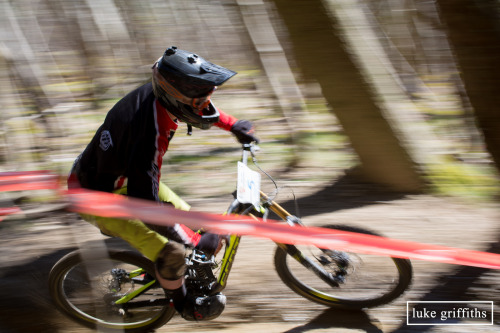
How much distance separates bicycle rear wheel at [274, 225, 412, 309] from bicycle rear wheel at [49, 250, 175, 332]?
910mm

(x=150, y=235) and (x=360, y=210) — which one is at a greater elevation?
(x=150, y=235)

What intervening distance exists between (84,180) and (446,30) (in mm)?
3158

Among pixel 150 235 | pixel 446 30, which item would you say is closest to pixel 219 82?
pixel 150 235

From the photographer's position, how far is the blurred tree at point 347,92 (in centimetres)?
427

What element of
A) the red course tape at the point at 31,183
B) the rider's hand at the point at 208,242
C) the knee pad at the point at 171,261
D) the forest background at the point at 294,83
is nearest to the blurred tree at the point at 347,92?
the forest background at the point at 294,83

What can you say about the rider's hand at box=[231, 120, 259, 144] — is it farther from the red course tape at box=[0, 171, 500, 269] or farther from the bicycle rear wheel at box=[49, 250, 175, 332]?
the bicycle rear wheel at box=[49, 250, 175, 332]

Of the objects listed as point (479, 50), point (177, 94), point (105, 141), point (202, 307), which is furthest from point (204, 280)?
point (479, 50)

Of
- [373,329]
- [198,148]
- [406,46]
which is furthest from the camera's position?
[406,46]

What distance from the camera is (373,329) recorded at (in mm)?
3213

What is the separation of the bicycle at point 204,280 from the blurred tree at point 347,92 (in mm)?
1644

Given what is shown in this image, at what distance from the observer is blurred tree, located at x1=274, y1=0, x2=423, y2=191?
427cm

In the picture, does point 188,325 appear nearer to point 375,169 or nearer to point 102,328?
point 102,328

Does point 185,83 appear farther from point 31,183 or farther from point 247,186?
point 31,183

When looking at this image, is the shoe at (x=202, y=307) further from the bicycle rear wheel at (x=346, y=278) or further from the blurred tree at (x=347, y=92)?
the blurred tree at (x=347, y=92)
